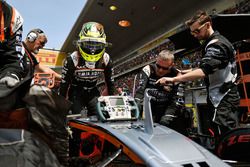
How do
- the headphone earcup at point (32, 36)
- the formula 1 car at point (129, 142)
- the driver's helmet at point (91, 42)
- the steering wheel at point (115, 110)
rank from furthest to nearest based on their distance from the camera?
the headphone earcup at point (32, 36) < the driver's helmet at point (91, 42) < the steering wheel at point (115, 110) < the formula 1 car at point (129, 142)

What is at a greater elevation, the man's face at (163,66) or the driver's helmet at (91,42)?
the driver's helmet at (91,42)

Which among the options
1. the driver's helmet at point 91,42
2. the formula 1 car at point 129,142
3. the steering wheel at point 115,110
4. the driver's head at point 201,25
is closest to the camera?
the formula 1 car at point 129,142

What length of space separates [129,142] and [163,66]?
1.33 meters

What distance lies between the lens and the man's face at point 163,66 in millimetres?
2494

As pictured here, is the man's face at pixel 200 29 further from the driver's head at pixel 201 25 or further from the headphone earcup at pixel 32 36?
the headphone earcup at pixel 32 36

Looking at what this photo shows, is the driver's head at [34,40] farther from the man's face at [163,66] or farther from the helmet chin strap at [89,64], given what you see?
the man's face at [163,66]

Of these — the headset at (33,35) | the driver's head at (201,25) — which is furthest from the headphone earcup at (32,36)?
the driver's head at (201,25)

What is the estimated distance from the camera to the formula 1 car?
1195 millimetres

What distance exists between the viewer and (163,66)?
2.52 metres

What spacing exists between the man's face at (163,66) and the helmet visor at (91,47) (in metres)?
0.56

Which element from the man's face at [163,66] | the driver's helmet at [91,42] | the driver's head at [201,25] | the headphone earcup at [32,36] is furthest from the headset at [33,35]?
the driver's head at [201,25]

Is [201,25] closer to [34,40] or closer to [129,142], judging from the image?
[129,142]

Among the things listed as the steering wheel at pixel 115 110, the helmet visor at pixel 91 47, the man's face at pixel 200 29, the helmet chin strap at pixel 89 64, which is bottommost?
the steering wheel at pixel 115 110

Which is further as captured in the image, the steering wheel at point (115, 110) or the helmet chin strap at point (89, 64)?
the helmet chin strap at point (89, 64)
